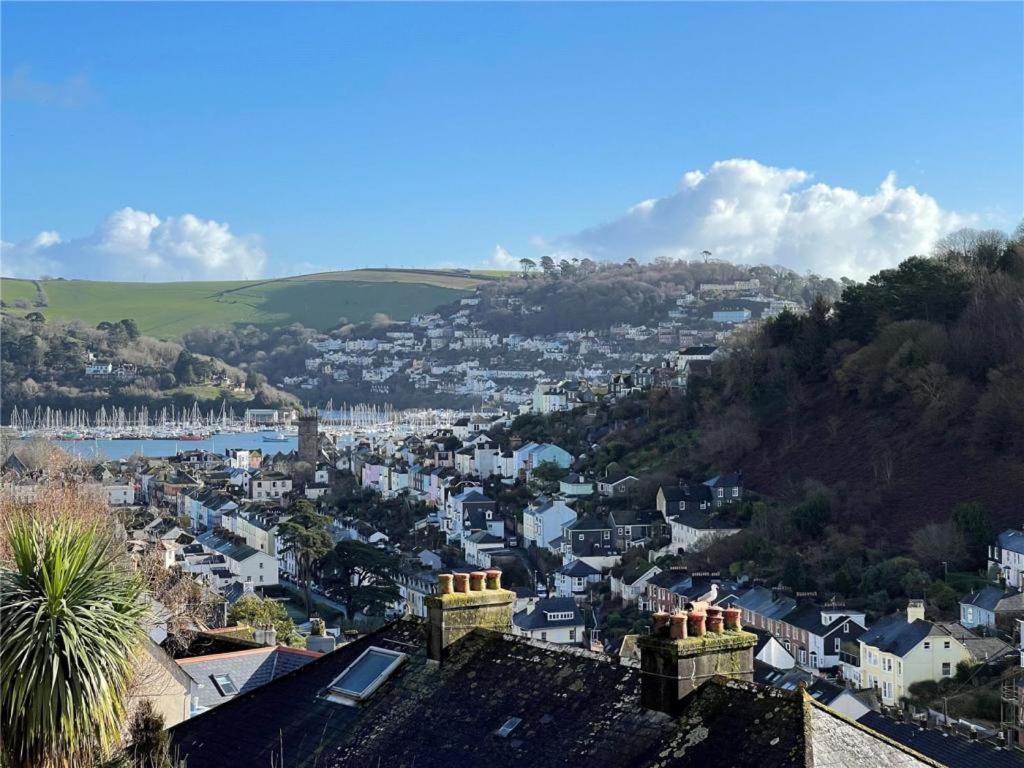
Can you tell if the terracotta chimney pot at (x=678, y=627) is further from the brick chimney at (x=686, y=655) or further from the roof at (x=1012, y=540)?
the roof at (x=1012, y=540)

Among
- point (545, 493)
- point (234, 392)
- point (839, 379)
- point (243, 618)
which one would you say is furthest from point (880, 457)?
point (234, 392)

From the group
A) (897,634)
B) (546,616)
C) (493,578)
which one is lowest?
(546,616)

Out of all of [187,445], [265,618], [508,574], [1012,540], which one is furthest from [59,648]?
[187,445]

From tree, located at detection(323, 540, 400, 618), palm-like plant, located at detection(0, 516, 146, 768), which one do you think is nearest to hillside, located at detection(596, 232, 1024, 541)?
tree, located at detection(323, 540, 400, 618)

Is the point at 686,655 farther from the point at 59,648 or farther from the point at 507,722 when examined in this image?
the point at 59,648

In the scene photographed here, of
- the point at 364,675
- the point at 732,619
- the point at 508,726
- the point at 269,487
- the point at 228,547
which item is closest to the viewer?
the point at 732,619

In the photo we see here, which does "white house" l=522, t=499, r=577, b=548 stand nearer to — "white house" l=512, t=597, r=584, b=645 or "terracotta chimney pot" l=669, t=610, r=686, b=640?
"white house" l=512, t=597, r=584, b=645
